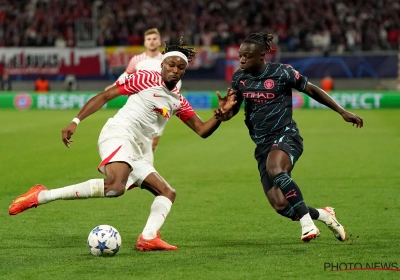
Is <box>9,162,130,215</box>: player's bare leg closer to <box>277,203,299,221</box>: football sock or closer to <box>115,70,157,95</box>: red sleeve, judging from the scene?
<box>115,70,157,95</box>: red sleeve

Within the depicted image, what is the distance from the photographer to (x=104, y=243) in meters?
6.04

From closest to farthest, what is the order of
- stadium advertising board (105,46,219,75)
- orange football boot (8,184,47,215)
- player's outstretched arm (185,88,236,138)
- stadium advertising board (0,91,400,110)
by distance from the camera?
orange football boot (8,184,47,215) → player's outstretched arm (185,88,236,138) → stadium advertising board (0,91,400,110) → stadium advertising board (105,46,219,75)

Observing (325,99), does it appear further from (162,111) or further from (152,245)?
(152,245)

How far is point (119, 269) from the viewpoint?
562 centimetres

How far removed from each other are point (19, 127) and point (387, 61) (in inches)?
710

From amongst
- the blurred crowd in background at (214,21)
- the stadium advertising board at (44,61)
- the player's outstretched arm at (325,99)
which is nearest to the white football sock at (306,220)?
the player's outstretched arm at (325,99)

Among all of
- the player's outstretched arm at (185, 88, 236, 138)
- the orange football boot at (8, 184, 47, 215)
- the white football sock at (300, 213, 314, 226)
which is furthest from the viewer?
the player's outstretched arm at (185, 88, 236, 138)

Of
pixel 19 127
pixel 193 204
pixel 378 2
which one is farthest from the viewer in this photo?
pixel 378 2

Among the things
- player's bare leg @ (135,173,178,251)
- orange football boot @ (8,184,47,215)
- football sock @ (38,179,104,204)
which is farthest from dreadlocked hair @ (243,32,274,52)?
orange football boot @ (8,184,47,215)

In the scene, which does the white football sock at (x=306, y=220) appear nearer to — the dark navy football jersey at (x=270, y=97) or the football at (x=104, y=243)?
the dark navy football jersey at (x=270, y=97)

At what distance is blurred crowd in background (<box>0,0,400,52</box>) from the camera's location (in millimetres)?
33750

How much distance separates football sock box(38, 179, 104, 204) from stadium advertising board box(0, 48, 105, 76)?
2859 centimetres

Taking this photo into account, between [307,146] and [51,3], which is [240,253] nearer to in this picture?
[307,146]

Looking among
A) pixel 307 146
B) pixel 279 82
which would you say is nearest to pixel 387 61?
pixel 307 146
